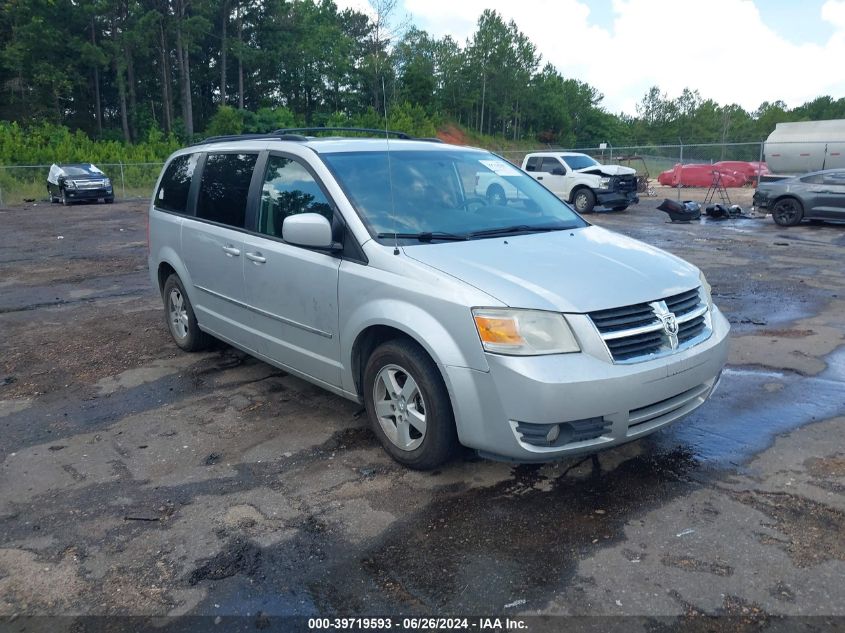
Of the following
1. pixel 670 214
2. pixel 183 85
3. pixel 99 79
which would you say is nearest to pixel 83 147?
pixel 183 85

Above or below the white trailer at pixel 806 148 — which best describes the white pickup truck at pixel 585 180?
below

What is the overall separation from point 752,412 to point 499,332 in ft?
7.98

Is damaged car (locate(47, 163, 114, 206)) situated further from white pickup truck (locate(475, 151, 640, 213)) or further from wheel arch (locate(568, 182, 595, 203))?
wheel arch (locate(568, 182, 595, 203))

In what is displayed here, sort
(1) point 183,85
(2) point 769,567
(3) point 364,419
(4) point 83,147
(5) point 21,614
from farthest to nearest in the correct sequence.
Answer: (1) point 183,85 < (4) point 83,147 < (3) point 364,419 < (2) point 769,567 < (5) point 21,614

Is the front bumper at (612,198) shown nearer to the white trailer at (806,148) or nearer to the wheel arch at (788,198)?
the wheel arch at (788,198)

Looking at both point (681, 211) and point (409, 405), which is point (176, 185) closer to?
point (409, 405)

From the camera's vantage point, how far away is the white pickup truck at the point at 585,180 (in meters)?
20.9

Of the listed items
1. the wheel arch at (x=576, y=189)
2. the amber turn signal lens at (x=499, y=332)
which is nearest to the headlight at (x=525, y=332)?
the amber turn signal lens at (x=499, y=332)

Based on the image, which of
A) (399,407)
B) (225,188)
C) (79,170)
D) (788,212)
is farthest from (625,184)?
(79,170)

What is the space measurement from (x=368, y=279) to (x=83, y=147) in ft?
134

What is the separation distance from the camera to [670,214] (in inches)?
743

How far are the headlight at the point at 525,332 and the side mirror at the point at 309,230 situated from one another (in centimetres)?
119

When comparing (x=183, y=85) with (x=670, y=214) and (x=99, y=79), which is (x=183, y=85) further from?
(x=670, y=214)

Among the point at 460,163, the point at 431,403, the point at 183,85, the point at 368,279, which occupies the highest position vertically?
the point at 183,85
